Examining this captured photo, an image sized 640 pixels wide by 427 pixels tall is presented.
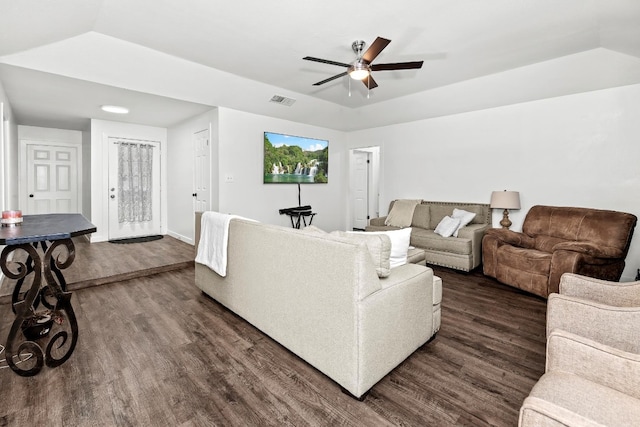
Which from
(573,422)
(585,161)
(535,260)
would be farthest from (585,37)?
(573,422)

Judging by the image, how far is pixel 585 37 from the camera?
3070 mm

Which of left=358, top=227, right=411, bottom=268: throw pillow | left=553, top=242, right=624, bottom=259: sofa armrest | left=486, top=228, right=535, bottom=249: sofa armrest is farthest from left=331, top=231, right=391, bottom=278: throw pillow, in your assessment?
left=486, top=228, right=535, bottom=249: sofa armrest

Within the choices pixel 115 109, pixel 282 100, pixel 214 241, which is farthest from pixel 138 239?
pixel 214 241

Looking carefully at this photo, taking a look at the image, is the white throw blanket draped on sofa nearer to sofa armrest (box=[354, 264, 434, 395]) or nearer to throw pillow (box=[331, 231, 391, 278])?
throw pillow (box=[331, 231, 391, 278])

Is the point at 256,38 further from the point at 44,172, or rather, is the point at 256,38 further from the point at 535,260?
the point at 44,172

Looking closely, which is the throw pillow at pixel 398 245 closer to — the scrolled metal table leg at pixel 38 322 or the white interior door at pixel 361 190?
the scrolled metal table leg at pixel 38 322

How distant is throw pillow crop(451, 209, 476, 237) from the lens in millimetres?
4634

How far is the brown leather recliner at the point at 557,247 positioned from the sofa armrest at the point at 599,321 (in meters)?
1.89

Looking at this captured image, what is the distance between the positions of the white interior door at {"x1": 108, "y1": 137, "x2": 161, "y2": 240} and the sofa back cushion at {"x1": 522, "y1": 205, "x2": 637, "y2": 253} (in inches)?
268

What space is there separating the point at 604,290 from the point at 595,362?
852 mm

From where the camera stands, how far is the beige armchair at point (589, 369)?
3.09 feet

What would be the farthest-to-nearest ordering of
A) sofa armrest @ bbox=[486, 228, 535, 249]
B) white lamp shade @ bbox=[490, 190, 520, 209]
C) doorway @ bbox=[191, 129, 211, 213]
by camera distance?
1. doorway @ bbox=[191, 129, 211, 213]
2. white lamp shade @ bbox=[490, 190, 520, 209]
3. sofa armrest @ bbox=[486, 228, 535, 249]

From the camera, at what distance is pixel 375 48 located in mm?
2703

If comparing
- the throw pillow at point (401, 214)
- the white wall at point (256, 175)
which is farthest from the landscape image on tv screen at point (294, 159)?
the throw pillow at point (401, 214)
